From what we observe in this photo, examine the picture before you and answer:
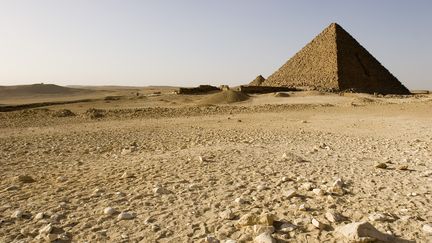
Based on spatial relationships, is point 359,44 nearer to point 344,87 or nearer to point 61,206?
point 344,87

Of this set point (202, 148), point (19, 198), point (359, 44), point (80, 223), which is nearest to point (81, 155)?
point (202, 148)

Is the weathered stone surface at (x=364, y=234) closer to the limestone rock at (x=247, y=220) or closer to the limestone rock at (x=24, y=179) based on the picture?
the limestone rock at (x=247, y=220)

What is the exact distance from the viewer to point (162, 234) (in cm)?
287

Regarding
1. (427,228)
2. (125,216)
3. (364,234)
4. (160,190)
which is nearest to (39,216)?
(125,216)

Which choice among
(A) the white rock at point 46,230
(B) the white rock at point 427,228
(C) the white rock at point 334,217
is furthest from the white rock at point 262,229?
(A) the white rock at point 46,230

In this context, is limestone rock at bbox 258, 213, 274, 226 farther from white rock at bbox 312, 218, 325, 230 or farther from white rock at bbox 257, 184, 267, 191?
white rock at bbox 257, 184, 267, 191

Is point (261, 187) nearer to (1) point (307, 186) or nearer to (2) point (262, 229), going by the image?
(1) point (307, 186)

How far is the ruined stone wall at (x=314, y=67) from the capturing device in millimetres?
41875

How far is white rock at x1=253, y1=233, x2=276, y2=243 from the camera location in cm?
264

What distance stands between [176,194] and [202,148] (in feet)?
8.85

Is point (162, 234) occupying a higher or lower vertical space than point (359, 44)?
lower

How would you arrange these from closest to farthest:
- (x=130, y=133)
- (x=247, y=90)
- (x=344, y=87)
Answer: (x=130, y=133) < (x=247, y=90) < (x=344, y=87)

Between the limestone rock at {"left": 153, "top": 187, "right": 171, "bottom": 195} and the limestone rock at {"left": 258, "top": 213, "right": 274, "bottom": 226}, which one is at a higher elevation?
the limestone rock at {"left": 258, "top": 213, "right": 274, "bottom": 226}

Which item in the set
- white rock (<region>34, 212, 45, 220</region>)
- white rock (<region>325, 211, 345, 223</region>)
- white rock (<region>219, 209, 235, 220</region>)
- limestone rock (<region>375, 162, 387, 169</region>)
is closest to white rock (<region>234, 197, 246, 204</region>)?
white rock (<region>219, 209, 235, 220</region>)
